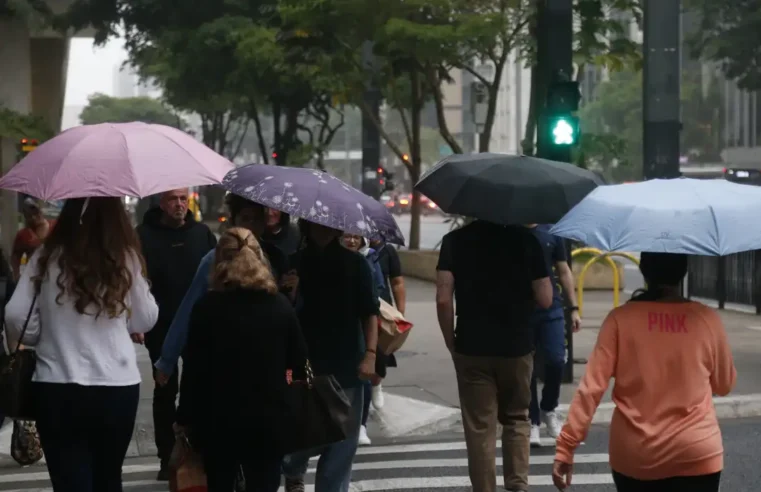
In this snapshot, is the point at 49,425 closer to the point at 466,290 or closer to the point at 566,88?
the point at 466,290

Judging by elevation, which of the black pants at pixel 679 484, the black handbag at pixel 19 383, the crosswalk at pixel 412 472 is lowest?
the crosswalk at pixel 412 472

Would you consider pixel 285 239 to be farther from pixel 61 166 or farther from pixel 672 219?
pixel 672 219

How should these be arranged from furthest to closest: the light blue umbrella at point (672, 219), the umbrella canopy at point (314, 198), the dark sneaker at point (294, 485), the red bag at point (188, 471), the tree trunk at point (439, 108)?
the tree trunk at point (439, 108)
the dark sneaker at point (294, 485)
the umbrella canopy at point (314, 198)
the red bag at point (188, 471)
the light blue umbrella at point (672, 219)

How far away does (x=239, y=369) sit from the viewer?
5293mm

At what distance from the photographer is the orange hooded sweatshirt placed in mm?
4625

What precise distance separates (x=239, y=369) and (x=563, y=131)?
7.26 m

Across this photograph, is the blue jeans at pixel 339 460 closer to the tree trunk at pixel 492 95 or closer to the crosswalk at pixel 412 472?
the crosswalk at pixel 412 472

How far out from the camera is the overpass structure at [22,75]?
115 feet

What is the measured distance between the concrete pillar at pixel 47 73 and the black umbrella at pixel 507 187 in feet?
167

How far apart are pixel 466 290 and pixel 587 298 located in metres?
17.2

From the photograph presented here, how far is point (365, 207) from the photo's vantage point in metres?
6.66

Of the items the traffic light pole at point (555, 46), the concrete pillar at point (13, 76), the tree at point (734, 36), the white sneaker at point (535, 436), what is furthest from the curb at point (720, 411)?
the tree at point (734, 36)

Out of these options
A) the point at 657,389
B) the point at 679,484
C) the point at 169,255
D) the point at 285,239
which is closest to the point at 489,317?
the point at 285,239

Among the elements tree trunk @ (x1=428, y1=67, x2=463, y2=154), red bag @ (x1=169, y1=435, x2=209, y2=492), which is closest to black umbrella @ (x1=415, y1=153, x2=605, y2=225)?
red bag @ (x1=169, y1=435, x2=209, y2=492)
